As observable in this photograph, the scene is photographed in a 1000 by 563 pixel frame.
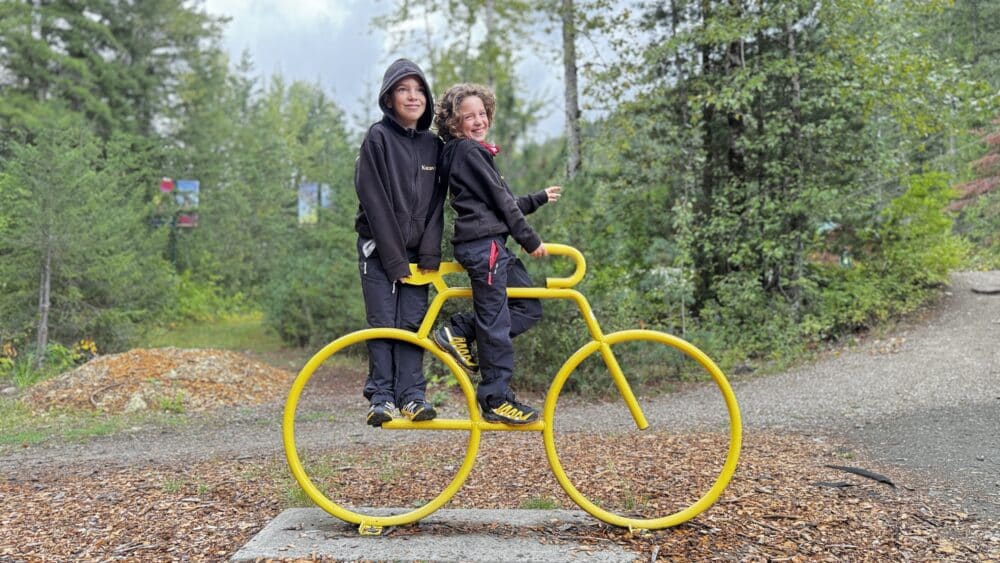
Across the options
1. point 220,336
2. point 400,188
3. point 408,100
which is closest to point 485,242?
point 400,188

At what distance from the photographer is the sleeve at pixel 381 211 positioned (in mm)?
3406

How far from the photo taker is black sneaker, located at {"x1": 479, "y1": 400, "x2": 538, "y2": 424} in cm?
351

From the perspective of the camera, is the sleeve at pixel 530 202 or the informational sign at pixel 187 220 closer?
the sleeve at pixel 530 202

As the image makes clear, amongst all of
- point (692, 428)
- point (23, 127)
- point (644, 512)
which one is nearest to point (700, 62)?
point (692, 428)

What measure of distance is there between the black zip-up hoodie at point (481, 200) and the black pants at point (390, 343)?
33 cm

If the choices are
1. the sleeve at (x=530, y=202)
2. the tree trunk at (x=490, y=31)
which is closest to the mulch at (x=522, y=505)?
the sleeve at (x=530, y=202)

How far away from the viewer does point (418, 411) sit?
3.45 meters

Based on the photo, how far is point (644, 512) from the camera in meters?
3.67

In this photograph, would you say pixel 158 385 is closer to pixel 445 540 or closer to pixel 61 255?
pixel 61 255

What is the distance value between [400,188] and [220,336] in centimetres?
1533

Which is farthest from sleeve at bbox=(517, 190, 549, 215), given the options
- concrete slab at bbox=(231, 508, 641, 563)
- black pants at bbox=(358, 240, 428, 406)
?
concrete slab at bbox=(231, 508, 641, 563)

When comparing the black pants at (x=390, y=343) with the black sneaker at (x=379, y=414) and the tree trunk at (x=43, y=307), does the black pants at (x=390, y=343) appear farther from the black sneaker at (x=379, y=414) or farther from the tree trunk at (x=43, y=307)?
the tree trunk at (x=43, y=307)

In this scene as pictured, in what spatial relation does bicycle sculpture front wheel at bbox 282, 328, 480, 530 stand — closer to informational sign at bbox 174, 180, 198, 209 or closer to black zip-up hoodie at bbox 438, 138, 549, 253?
black zip-up hoodie at bbox 438, 138, 549, 253

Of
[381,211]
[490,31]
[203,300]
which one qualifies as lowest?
[203,300]
